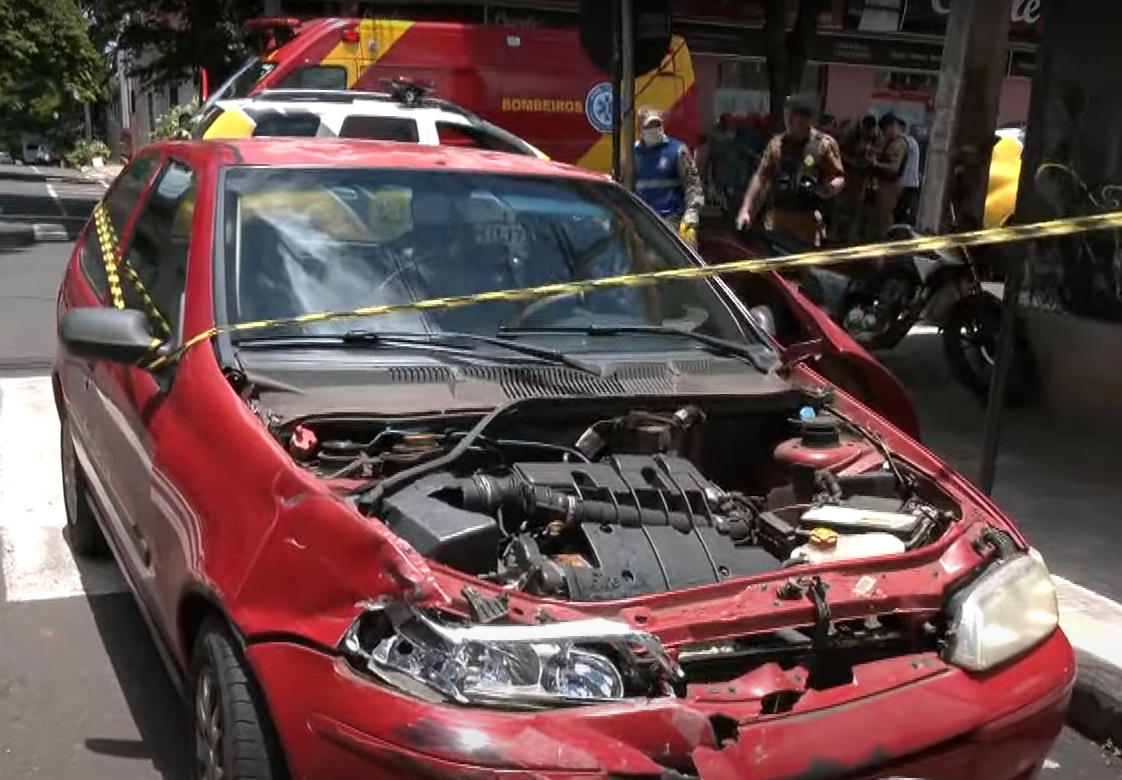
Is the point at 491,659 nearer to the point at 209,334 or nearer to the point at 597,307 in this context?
the point at 209,334

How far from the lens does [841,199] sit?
14.2 m

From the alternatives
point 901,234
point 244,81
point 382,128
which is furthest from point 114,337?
point 244,81

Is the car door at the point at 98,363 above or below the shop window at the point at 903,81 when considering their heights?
below

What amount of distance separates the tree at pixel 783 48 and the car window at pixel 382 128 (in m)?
5.77

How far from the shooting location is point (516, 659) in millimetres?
2262

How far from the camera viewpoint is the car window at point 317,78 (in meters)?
11.9

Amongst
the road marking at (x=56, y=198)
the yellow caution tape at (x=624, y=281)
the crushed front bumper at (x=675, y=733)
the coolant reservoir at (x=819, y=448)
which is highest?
the yellow caution tape at (x=624, y=281)

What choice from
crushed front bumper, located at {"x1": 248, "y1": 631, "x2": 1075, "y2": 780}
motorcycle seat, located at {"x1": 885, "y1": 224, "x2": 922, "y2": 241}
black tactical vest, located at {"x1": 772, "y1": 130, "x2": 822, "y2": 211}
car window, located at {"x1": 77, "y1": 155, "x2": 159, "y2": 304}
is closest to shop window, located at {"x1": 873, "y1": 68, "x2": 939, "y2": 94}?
black tactical vest, located at {"x1": 772, "y1": 130, "x2": 822, "y2": 211}

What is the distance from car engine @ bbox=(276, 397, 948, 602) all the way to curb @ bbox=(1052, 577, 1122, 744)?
133 centimetres

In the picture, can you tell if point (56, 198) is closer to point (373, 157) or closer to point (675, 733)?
point (373, 157)

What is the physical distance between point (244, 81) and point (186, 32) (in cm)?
730

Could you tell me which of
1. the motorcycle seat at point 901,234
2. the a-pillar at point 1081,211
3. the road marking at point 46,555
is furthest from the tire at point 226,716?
the motorcycle seat at point 901,234

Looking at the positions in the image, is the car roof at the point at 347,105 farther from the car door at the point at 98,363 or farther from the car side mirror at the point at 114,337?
the car side mirror at the point at 114,337

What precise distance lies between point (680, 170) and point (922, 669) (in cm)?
730
